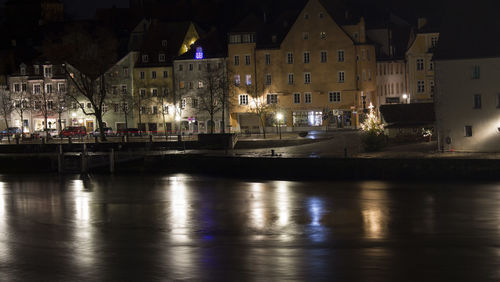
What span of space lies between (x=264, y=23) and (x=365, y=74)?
14868 mm

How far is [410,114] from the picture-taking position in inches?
2625

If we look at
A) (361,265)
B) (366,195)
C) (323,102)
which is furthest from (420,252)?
(323,102)

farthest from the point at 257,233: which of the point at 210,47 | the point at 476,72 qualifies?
the point at 210,47

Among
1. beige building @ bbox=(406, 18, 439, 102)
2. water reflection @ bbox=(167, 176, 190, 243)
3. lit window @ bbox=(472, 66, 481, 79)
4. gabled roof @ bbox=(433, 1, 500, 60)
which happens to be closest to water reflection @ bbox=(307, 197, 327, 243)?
water reflection @ bbox=(167, 176, 190, 243)

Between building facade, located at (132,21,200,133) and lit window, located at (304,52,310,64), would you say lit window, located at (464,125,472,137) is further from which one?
building facade, located at (132,21,200,133)

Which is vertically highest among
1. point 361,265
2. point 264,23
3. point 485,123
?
point 264,23

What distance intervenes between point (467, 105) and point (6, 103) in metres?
67.3

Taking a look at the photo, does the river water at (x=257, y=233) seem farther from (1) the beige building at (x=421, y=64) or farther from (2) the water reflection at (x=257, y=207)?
(1) the beige building at (x=421, y=64)

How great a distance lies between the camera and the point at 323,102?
8925cm

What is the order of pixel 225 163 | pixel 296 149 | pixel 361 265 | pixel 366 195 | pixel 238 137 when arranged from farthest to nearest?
pixel 238 137, pixel 296 149, pixel 225 163, pixel 366 195, pixel 361 265

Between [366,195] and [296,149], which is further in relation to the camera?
[296,149]

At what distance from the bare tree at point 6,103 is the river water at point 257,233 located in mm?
53049

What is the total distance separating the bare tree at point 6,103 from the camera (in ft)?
325

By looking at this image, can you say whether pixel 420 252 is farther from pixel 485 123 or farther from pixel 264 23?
pixel 264 23
